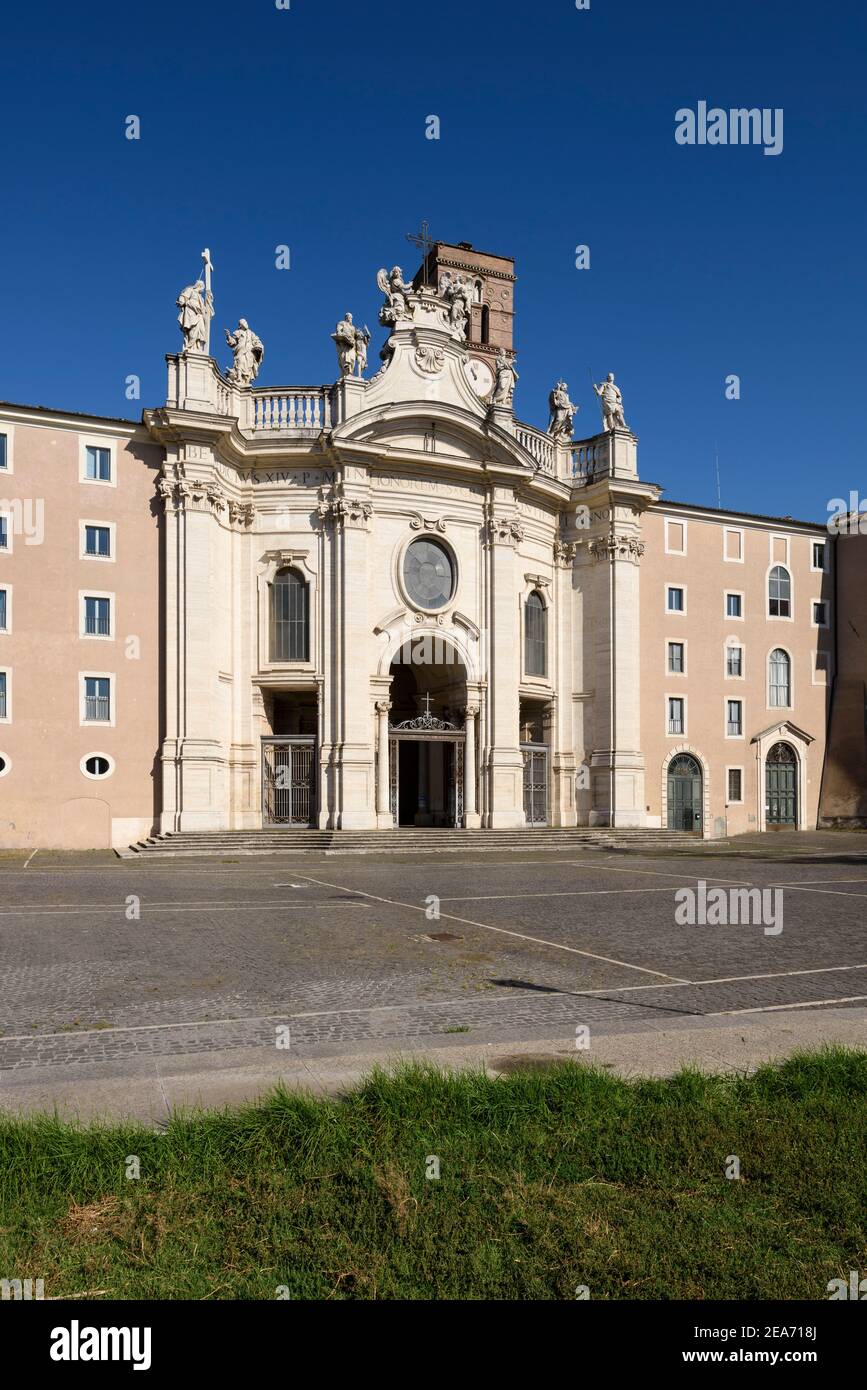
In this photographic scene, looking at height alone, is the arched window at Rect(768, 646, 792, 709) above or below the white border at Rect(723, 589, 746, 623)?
below

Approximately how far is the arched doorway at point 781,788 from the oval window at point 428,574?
17.5 metres

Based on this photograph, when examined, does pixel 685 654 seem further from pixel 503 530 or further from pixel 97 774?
pixel 97 774

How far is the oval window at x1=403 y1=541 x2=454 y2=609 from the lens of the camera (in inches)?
1487

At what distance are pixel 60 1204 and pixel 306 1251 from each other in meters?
1.22

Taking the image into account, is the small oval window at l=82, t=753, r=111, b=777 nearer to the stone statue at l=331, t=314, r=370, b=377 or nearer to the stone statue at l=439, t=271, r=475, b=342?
the stone statue at l=331, t=314, r=370, b=377

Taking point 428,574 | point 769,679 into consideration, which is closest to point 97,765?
point 428,574

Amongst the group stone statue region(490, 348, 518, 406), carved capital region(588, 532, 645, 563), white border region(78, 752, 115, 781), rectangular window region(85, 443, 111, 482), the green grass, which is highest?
stone statue region(490, 348, 518, 406)

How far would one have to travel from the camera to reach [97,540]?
3350 centimetres

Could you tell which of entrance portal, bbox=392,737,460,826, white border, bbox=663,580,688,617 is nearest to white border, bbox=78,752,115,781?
entrance portal, bbox=392,737,460,826

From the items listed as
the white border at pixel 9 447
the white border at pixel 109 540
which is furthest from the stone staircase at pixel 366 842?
the white border at pixel 9 447

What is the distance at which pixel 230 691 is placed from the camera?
118 feet

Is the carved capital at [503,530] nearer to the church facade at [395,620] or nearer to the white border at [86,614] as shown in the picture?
the church facade at [395,620]

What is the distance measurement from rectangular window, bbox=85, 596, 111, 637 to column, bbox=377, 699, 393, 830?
977cm

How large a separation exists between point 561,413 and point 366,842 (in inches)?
856
